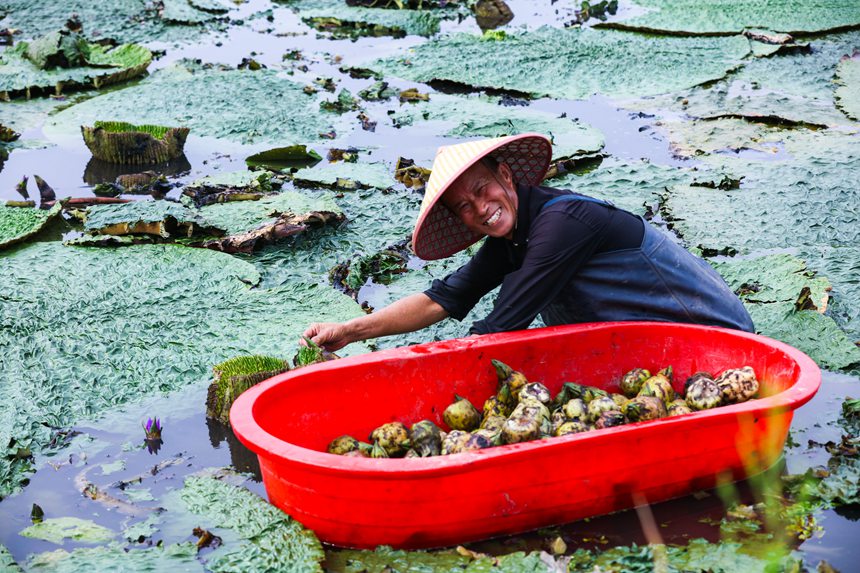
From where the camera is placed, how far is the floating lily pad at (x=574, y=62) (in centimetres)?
710

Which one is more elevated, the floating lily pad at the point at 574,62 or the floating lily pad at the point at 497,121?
the floating lily pad at the point at 574,62

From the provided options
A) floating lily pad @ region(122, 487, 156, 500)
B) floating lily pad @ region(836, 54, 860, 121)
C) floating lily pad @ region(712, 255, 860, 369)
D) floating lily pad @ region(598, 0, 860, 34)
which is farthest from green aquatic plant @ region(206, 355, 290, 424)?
floating lily pad @ region(598, 0, 860, 34)

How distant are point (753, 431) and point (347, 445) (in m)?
1.19

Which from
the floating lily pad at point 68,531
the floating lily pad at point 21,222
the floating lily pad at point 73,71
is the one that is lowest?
the floating lily pad at point 68,531

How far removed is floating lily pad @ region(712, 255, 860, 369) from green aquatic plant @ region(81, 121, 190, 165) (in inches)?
138

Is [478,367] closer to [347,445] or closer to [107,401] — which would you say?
[347,445]

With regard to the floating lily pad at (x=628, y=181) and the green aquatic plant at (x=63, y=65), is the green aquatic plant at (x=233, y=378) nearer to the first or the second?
the floating lily pad at (x=628, y=181)

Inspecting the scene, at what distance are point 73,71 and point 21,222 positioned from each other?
3.55m

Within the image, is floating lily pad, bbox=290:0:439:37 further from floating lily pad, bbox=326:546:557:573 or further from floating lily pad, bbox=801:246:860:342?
floating lily pad, bbox=326:546:557:573

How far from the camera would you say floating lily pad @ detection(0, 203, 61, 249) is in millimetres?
4703

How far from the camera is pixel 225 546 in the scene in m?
2.62

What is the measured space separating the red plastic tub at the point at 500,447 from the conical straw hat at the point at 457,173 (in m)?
0.36

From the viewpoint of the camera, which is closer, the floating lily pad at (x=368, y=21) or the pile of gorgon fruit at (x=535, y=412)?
the pile of gorgon fruit at (x=535, y=412)

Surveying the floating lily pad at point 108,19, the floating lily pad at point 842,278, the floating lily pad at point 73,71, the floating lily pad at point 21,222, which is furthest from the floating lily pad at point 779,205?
the floating lily pad at point 108,19
